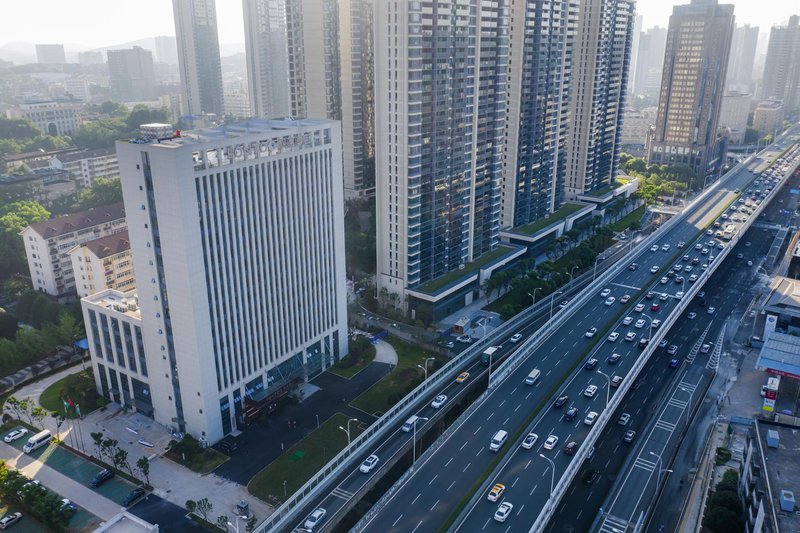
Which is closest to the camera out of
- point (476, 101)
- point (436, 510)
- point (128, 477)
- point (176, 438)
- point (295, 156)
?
point (436, 510)

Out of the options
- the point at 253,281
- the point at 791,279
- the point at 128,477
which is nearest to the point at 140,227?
the point at 253,281

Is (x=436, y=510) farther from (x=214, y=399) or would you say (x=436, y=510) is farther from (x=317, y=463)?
(x=214, y=399)

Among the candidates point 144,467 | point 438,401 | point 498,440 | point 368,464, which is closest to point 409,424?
point 438,401

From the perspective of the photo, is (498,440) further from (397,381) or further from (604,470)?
(397,381)

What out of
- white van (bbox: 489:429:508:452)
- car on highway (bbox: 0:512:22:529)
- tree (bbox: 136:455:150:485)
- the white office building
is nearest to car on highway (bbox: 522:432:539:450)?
white van (bbox: 489:429:508:452)

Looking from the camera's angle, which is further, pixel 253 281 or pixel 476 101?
pixel 476 101

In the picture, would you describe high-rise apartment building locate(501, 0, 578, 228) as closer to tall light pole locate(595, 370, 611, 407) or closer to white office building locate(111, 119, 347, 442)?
white office building locate(111, 119, 347, 442)

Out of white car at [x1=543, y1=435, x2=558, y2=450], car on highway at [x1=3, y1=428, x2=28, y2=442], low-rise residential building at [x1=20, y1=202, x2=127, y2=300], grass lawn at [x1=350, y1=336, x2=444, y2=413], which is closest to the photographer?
white car at [x1=543, y1=435, x2=558, y2=450]

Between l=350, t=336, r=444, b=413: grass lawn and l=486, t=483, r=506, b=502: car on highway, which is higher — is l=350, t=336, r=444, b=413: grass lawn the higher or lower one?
the lower one
